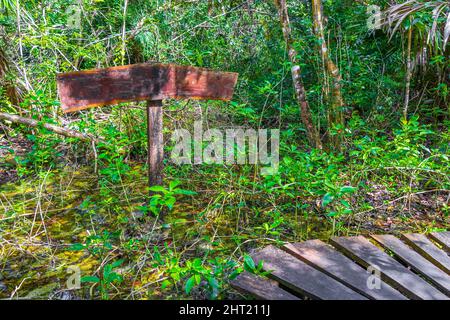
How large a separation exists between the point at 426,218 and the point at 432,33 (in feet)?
5.67

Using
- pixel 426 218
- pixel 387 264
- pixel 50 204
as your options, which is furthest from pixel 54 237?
pixel 426 218

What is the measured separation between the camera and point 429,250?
2.49 metres

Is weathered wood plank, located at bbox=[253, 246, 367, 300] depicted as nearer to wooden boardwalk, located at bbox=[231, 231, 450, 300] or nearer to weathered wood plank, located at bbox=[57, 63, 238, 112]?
wooden boardwalk, located at bbox=[231, 231, 450, 300]

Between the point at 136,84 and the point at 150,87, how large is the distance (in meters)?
0.11

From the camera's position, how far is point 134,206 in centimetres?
337

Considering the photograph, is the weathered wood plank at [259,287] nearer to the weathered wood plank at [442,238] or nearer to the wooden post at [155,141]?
the wooden post at [155,141]

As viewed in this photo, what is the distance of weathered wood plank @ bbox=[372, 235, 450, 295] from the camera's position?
2186mm

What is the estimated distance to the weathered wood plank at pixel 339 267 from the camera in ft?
6.69

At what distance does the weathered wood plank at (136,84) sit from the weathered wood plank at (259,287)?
1.39m

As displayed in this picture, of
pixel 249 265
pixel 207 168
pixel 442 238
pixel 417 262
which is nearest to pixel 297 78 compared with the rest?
pixel 207 168

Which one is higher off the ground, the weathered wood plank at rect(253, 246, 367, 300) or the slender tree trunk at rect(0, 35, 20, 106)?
the slender tree trunk at rect(0, 35, 20, 106)

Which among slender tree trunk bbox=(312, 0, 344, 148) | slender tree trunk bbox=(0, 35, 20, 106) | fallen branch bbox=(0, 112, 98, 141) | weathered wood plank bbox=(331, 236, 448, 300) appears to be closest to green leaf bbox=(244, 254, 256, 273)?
weathered wood plank bbox=(331, 236, 448, 300)

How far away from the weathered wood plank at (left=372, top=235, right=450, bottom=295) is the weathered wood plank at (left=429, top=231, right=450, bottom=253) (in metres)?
0.25
